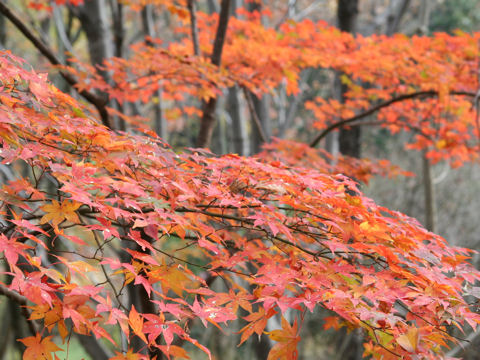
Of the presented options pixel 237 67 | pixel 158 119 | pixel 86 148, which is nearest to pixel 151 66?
pixel 237 67

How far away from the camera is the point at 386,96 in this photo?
5.61 meters

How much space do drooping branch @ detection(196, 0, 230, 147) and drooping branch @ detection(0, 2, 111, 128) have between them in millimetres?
932

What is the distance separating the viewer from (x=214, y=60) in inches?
151

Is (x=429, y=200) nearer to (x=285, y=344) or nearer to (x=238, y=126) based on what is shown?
(x=238, y=126)

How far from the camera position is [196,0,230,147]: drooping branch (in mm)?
3739

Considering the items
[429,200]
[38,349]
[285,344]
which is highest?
[38,349]

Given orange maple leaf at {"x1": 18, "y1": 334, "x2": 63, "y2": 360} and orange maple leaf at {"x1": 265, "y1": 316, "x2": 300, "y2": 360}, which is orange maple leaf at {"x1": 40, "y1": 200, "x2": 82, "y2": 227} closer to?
orange maple leaf at {"x1": 18, "y1": 334, "x2": 63, "y2": 360}

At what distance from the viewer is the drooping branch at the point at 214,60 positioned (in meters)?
3.74

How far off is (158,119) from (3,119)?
5207 mm

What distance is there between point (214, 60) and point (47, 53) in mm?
1357

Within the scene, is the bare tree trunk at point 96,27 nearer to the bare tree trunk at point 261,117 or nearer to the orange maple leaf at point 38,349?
the bare tree trunk at point 261,117

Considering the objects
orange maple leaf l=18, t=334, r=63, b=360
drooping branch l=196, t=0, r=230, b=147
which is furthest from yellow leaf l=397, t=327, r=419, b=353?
drooping branch l=196, t=0, r=230, b=147

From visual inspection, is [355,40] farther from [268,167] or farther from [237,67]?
[268,167]

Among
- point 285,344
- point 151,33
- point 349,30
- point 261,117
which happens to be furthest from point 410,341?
point 151,33
